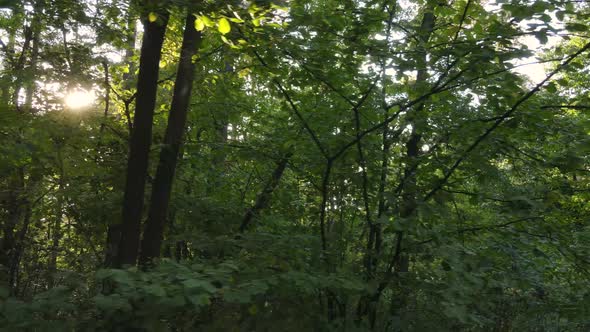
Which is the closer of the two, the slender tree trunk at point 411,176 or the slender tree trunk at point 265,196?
the slender tree trunk at point 411,176

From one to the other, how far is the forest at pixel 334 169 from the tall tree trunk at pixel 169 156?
0.07ft

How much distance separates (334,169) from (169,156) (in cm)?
174

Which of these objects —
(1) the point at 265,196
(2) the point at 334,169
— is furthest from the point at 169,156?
(2) the point at 334,169

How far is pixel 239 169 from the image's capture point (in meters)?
6.97

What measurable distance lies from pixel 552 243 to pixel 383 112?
1.82 m

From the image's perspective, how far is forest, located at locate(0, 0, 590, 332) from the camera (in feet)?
9.69

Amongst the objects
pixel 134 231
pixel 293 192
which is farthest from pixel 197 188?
pixel 134 231

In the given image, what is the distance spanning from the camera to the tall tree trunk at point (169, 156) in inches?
180

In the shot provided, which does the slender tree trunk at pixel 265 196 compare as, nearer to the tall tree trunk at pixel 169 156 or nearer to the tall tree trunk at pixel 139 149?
the tall tree trunk at pixel 169 156

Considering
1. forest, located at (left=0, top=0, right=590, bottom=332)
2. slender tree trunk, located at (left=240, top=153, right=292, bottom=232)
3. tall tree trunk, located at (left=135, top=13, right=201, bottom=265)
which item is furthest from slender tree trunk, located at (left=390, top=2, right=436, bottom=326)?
tall tree trunk, located at (left=135, top=13, right=201, bottom=265)

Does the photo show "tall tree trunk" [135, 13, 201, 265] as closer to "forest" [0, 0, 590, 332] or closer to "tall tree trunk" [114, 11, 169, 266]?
"forest" [0, 0, 590, 332]

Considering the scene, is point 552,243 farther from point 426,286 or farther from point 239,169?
point 239,169

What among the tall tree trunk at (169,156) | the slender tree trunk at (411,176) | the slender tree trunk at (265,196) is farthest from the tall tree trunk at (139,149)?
the slender tree trunk at (411,176)

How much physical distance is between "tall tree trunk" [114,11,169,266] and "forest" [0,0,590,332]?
1 centimetres
